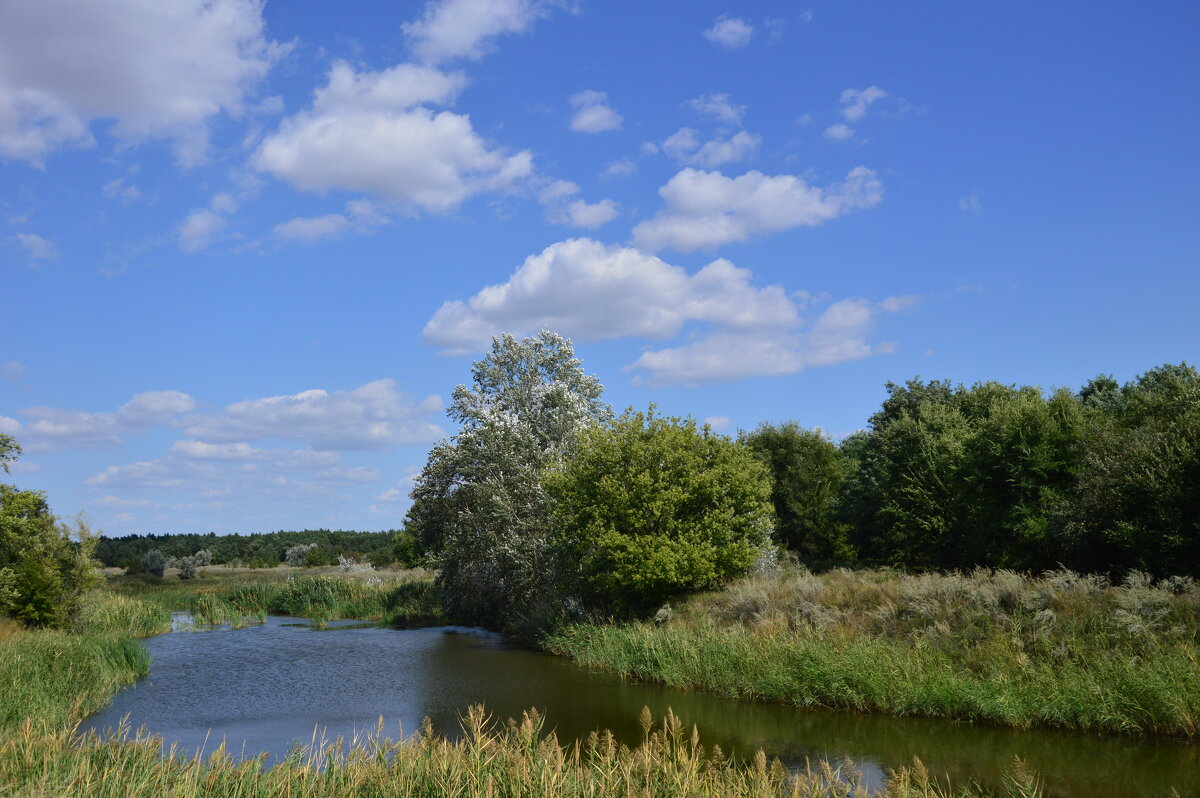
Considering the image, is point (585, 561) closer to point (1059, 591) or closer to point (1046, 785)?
point (1059, 591)

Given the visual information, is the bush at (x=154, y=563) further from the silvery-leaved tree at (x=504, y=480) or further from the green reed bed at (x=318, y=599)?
the silvery-leaved tree at (x=504, y=480)

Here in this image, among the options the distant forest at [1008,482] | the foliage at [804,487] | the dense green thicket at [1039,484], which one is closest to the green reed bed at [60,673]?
the distant forest at [1008,482]

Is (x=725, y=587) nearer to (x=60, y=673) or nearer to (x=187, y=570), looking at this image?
(x=60, y=673)

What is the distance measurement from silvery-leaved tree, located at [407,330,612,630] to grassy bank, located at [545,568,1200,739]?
1007 cm

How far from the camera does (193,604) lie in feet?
160

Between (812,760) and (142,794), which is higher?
(142,794)

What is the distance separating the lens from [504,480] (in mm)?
35594

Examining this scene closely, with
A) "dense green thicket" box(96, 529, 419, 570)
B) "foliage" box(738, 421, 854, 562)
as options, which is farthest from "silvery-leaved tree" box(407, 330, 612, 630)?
"dense green thicket" box(96, 529, 419, 570)

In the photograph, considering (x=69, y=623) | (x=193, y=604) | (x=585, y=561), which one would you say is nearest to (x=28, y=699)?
(x=69, y=623)

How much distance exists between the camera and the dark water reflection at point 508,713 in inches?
521

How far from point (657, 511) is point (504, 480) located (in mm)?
10698

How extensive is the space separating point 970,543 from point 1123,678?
17799mm

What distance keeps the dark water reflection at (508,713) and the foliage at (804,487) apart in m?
22.9

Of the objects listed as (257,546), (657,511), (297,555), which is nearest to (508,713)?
(657,511)
